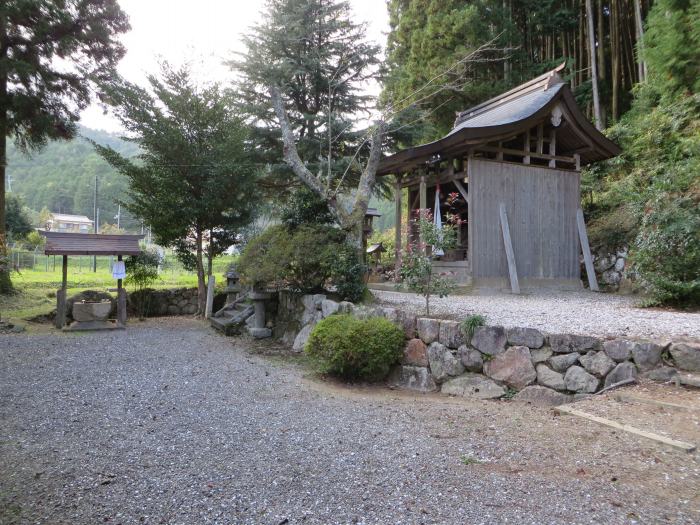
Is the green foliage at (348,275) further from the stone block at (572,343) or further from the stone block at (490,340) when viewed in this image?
the stone block at (572,343)

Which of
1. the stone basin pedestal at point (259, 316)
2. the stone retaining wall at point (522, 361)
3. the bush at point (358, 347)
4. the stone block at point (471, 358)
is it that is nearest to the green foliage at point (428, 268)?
the stone retaining wall at point (522, 361)

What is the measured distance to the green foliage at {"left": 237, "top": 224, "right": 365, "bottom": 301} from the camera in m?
6.54

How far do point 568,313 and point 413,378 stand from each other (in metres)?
2.48

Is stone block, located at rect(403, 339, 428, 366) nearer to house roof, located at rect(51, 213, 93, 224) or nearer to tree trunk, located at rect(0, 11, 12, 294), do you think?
tree trunk, located at rect(0, 11, 12, 294)

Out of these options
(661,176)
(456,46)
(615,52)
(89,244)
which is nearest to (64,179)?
(89,244)

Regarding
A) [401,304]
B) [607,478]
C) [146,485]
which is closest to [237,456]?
[146,485]

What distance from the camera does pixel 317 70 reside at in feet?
37.2

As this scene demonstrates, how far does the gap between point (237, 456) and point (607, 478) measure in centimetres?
231

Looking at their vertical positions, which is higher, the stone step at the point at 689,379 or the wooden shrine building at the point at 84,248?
the wooden shrine building at the point at 84,248

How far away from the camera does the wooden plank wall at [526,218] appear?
831 centimetres

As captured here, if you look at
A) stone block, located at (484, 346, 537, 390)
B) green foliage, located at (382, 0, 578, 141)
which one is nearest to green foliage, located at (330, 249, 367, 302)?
stone block, located at (484, 346, 537, 390)

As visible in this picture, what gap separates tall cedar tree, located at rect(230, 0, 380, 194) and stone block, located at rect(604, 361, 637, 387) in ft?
27.8

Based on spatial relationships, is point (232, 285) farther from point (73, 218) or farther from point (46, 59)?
point (73, 218)

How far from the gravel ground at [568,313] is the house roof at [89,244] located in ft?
18.2
